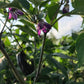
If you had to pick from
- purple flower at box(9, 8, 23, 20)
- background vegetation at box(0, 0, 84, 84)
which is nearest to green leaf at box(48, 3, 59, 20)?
background vegetation at box(0, 0, 84, 84)

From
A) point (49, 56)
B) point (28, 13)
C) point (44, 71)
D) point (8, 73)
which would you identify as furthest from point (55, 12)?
point (8, 73)

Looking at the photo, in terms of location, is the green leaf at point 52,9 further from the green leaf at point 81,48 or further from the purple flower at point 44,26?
the green leaf at point 81,48

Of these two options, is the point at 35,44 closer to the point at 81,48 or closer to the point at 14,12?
the point at 14,12

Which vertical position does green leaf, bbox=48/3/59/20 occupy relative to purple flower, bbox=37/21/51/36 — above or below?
above

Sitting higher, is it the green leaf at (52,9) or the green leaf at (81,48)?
the green leaf at (52,9)

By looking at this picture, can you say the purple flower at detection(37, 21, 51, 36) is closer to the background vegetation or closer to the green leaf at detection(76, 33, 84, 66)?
the background vegetation

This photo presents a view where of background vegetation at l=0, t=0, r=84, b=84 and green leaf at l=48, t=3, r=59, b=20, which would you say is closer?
background vegetation at l=0, t=0, r=84, b=84

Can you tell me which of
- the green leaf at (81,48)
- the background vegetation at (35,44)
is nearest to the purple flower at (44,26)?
the background vegetation at (35,44)

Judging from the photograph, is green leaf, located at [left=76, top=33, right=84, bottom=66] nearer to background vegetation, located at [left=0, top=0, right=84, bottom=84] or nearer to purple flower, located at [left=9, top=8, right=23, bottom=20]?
background vegetation, located at [left=0, top=0, right=84, bottom=84]

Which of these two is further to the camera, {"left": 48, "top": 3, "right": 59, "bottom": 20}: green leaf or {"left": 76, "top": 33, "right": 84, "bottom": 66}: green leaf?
{"left": 48, "top": 3, "right": 59, "bottom": 20}: green leaf

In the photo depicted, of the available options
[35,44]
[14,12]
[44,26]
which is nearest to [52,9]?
[44,26]

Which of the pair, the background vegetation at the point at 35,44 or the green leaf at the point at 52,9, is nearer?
the background vegetation at the point at 35,44

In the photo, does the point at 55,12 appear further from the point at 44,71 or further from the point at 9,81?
the point at 9,81

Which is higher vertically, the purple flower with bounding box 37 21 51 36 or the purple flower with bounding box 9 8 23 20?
the purple flower with bounding box 9 8 23 20
